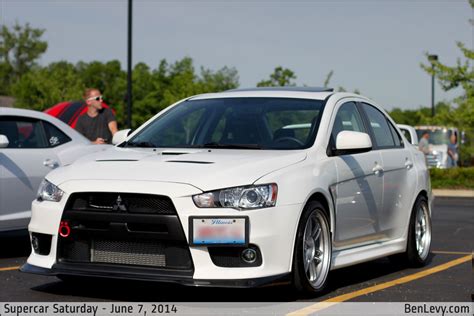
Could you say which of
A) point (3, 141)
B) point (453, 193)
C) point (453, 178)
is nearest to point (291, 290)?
point (3, 141)

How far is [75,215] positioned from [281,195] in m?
1.44

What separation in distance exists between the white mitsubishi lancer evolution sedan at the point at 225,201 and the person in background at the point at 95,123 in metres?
5.97

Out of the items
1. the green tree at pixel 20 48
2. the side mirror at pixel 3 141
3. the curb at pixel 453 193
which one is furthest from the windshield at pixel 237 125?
the green tree at pixel 20 48

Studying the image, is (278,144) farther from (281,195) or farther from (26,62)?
(26,62)

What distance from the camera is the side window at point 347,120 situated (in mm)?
8324

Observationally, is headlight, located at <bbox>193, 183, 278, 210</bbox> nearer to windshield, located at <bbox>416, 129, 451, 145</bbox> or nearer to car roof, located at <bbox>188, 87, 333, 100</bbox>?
car roof, located at <bbox>188, 87, 333, 100</bbox>

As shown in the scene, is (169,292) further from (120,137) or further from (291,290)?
(120,137)

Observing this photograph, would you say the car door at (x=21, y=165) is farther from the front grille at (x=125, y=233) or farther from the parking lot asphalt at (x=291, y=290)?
the front grille at (x=125, y=233)

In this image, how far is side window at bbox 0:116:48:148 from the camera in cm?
1073

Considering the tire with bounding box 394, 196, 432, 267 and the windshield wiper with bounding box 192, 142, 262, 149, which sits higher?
the windshield wiper with bounding box 192, 142, 262, 149

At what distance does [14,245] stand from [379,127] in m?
4.61

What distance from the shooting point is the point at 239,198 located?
6703 millimetres

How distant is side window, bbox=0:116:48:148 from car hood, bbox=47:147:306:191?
335 centimetres

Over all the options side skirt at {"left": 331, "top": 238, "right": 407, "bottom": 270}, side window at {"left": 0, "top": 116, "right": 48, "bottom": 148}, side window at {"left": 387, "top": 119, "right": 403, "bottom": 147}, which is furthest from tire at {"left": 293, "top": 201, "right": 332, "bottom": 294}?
side window at {"left": 0, "top": 116, "right": 48, "bottom": 148}
